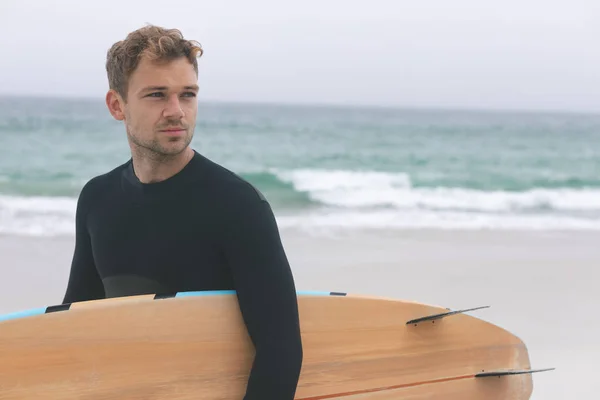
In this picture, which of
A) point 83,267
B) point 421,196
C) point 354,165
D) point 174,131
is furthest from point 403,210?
point 174,131

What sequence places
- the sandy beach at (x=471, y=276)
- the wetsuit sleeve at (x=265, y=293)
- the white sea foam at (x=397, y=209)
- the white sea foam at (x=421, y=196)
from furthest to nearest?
1. the white sea foam at (x=421, y=196)
2. the white sea foam at (x=397, y=209)
3. the sandy beach at (x=471, y=276)
4. the wetsuit sleeve at (x=265, y=293)

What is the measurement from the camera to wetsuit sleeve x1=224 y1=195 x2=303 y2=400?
1.56 metres

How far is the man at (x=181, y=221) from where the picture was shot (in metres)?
1.58

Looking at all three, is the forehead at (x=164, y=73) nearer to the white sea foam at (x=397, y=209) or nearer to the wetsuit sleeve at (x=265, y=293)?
the wetsuit sleeve at (x=265, y=293)

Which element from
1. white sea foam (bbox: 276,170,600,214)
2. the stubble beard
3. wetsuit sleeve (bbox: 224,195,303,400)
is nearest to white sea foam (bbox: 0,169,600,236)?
white sea foam (bbox: 276,170,600,214)

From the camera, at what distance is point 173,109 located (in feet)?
5.46

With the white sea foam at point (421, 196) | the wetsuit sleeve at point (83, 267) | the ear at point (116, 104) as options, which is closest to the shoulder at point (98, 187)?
the wetsuit sleeve at point (83, 267)

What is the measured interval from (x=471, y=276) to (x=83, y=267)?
424cm

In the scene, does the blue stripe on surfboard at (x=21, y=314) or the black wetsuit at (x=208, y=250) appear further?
the blue stripe on surfboard at (x=21, y=314)

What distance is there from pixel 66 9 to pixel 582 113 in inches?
960

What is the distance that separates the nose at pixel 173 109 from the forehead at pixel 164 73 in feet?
0.10

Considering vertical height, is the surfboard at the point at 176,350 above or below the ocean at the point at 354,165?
above

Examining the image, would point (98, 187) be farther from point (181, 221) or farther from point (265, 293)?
point (265, 293)

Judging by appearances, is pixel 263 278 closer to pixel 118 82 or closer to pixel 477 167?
pixel 118 82
